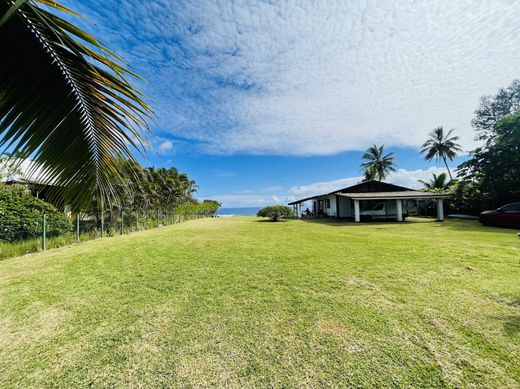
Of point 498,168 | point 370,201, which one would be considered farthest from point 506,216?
point 370,201

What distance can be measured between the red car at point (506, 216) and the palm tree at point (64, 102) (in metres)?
19.3

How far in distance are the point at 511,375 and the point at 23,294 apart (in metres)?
7.45

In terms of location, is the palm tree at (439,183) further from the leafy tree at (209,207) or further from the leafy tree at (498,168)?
the leafy tree at (209,207)

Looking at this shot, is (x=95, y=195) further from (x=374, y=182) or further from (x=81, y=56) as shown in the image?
(x=374, y=182)

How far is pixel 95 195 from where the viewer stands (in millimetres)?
2031

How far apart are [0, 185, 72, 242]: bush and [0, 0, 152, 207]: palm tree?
339 inches

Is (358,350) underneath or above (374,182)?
underneath

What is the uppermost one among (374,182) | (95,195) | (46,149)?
(374,182)

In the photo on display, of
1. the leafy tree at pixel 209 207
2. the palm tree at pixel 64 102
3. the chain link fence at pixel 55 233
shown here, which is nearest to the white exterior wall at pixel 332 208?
the chain link fence at pixel 55 233

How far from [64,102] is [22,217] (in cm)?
1026

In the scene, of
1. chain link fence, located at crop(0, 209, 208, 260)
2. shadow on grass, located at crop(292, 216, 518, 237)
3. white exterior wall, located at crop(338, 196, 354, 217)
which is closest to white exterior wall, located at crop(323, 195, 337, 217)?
white exterior wall, located at crop(338, 196, 354, 217)

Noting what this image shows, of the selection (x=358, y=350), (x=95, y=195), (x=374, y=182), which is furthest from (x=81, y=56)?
(x=374, y=182)

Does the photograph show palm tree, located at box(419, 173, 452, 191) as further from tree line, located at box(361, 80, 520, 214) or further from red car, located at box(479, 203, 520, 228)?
red car, located at box(479, 203, 520, 228)

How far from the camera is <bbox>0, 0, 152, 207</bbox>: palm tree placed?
4.43 feet
